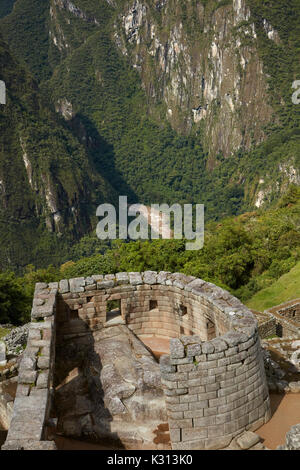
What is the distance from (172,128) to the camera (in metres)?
181

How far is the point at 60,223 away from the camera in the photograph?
406 feet

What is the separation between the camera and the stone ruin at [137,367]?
28.2ft

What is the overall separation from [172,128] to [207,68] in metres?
26.1

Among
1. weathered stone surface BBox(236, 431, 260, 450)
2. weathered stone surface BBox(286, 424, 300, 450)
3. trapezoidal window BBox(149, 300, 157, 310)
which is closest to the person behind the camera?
weathered stone surface BBox(286, 424, 300, 450)

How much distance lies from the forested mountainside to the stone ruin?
94303 millimetres

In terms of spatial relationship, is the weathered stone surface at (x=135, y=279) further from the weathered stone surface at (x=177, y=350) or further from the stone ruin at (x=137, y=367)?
the weathered stone surface at (x=177, y=350)

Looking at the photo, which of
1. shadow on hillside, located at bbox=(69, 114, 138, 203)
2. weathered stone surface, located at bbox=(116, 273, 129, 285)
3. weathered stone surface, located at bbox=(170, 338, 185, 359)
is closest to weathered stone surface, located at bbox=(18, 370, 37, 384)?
weathered stone surface, located at bbox=(170, 338, 185, 359)

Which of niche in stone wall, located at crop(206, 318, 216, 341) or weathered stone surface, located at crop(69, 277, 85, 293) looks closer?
niche in stone wall, located at crop(206, 318, 216, 341)

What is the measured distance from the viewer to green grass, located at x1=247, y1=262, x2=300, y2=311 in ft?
79.1

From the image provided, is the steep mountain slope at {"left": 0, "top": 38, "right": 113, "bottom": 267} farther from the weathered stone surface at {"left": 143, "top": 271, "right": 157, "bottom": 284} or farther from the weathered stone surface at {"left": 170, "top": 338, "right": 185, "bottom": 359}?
the weathered stone surface at {"left": 170, "top": 338, "right": 185, "bottom": 359}

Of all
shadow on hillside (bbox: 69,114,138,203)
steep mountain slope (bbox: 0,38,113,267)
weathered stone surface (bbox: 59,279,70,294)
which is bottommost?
weathered stone surface (bbox: 59,279,70,294)

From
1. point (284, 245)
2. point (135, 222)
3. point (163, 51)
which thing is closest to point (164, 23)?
point (163, 51)

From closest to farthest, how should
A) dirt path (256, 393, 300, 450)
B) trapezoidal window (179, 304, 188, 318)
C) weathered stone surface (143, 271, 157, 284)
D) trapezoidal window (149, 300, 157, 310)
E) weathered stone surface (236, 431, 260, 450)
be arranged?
weathered stone surface (236, 431, 260, 450)
dirt path (256, 393, 300, 450)
trapezoidal window (179, 304, 188, 318)
weathered stone surface (143, 271, 157, 284)
trapezoidal window (149, 300, 157, 310)

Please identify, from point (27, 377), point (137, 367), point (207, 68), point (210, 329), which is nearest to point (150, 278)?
point (210, 329)
